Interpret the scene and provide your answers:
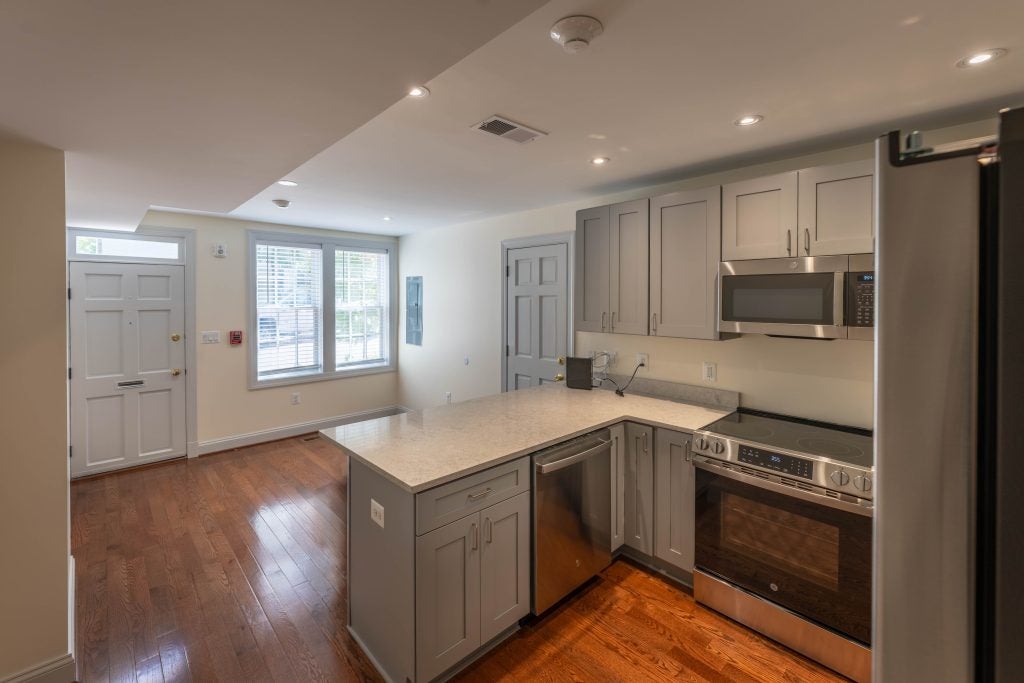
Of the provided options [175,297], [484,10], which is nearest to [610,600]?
[484,10]

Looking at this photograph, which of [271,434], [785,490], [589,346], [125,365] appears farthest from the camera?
[271,434]

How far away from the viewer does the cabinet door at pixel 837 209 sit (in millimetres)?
2131

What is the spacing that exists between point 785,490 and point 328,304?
5001mm

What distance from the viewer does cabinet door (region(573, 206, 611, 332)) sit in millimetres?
3254

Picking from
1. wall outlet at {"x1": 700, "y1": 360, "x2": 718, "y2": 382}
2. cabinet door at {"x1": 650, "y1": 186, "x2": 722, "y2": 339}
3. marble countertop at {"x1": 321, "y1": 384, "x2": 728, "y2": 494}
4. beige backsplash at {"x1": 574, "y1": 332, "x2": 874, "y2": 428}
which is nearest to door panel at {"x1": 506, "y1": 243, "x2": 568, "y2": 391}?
marble countertop at {"x1": 321, "y1": 384, "x2": 728, "y2": 494}

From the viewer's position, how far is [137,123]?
61.7 inches

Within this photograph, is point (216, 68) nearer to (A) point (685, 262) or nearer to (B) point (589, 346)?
(A) point (685, 262)

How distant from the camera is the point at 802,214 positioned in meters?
2.33

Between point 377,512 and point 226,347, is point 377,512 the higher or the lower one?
the lower one

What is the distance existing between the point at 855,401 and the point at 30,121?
148 inches

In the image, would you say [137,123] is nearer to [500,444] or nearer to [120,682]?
[500,444]

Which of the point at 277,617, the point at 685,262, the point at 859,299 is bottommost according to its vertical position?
the point at 277,617

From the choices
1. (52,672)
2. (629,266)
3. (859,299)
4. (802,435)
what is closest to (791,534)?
(802,435)

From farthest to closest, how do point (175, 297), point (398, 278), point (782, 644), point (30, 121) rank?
1. point (398, 278)
2. point (175, 297)
3. point (782, 644)
4. point (30, 121)
